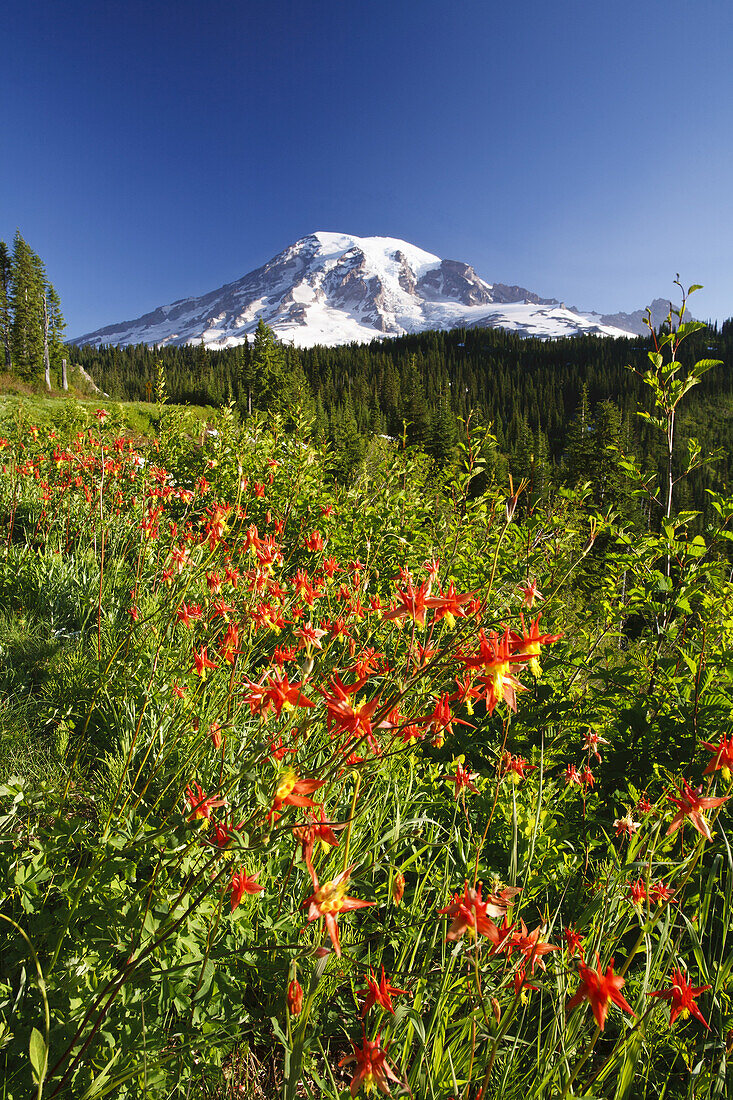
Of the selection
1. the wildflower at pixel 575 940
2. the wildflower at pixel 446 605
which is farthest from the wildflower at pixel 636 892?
the wildflower at pixel 446 605

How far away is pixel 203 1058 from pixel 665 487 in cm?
358

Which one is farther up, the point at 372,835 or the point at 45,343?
the point at 45,343

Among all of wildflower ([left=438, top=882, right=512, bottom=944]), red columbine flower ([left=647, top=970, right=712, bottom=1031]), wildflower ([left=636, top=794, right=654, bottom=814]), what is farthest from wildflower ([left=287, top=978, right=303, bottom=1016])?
wildflower ([left=636, top=794, right=654, bottom=814])

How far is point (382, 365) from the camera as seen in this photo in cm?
9538

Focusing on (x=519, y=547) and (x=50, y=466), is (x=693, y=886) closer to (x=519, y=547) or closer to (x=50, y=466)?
(x=519, y=547)

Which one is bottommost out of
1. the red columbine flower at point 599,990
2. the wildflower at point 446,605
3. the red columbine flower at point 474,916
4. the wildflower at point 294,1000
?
the wildflower at point 294,1000

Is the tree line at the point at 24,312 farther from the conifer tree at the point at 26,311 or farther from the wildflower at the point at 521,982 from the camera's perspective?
the wildflower at the point at 521,982

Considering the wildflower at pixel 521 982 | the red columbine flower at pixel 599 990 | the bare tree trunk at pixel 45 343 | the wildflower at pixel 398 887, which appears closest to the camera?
the red columbine flower at pixel 599 990

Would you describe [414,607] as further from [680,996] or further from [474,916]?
[680,996]

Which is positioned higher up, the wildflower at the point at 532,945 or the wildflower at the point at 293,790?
the wildflower at the point at 293,790

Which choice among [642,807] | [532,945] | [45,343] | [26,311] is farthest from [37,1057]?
[26,311]

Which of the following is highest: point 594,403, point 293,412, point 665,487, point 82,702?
point 594,403

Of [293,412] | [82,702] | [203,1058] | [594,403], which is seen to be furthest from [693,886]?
[594,403]

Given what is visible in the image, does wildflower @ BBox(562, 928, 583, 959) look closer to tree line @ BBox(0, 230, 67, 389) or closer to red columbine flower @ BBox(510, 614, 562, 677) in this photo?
red columbine flower @ BBox(510, 614, 562, 677)
